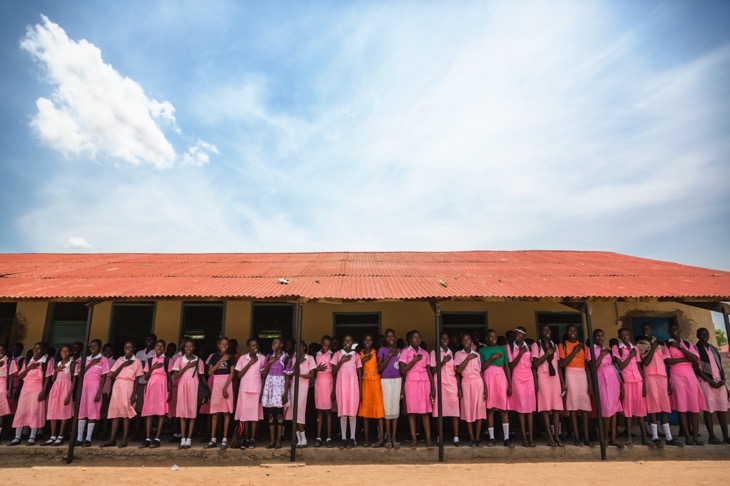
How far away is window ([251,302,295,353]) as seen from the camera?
901 cm

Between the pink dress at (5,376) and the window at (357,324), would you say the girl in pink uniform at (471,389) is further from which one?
the pink dress at (5,376)

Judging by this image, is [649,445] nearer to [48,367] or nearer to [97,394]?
[97,394]

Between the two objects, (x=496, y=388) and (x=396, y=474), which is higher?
(x=496, y=388)

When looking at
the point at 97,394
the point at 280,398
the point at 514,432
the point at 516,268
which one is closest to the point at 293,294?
the point at 280,398

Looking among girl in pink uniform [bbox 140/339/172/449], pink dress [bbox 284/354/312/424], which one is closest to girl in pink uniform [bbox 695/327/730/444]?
pink dress [bbox 284/354/312/424]

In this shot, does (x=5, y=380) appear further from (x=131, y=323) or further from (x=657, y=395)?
(x=657, y=395)

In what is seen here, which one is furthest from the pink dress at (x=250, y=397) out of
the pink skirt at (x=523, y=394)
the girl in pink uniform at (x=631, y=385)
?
the girl in pink uniform at (x=631, y=385)

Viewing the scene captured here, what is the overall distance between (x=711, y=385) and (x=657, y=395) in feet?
2.97

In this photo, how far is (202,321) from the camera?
912 cm

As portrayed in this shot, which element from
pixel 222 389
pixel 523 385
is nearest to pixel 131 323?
pixel 222 389

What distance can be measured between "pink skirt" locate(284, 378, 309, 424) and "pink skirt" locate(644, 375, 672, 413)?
5.55 m

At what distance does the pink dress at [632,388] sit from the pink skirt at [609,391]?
12 centimetres

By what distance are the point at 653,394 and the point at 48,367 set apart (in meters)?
9.91

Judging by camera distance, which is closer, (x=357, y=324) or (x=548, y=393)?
(x=548, y=393)
